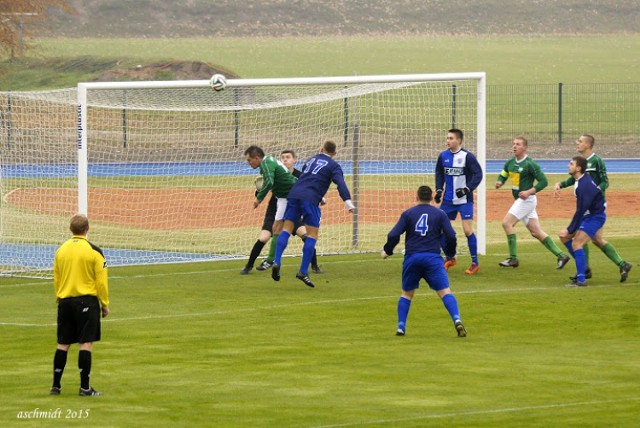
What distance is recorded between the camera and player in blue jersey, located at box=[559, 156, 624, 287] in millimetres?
17938

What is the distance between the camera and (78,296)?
39.6 feet

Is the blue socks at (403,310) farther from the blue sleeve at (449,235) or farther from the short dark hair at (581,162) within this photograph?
the short dark hair at (581,162)

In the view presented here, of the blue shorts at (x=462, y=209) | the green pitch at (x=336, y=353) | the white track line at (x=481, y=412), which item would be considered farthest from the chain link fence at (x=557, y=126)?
the white track line at (x=481, y=412)

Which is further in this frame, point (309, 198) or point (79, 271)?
point (309, 198)

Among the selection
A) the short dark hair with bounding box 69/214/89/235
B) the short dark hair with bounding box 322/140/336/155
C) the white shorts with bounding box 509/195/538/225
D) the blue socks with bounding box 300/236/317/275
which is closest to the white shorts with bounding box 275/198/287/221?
the blue socks with bounding box 300/236/317/275

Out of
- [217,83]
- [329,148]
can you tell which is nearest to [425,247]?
[329,148]

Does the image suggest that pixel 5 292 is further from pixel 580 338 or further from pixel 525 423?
pixel 525 423

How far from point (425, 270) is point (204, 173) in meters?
12.5

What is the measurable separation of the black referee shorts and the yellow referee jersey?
65 millimetres

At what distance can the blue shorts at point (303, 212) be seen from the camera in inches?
736

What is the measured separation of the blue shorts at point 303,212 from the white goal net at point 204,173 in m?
2.70

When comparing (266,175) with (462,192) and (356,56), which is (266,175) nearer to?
(462,192)

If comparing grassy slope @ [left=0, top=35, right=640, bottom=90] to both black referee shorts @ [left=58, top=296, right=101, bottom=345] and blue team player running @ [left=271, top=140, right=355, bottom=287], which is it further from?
black referee shorts @ [left=58, top=296, right=101, bottom=345]

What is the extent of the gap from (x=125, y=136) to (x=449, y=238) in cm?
1495
